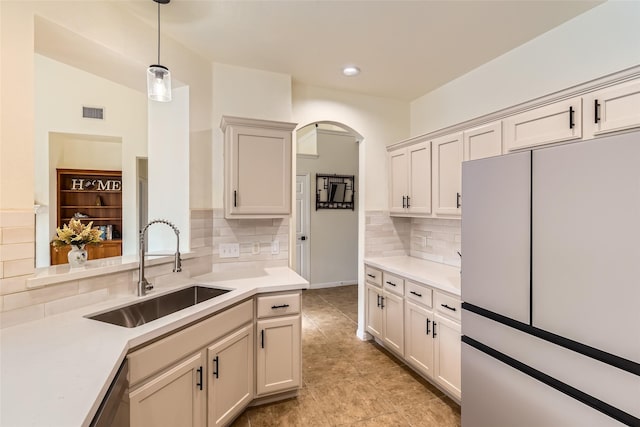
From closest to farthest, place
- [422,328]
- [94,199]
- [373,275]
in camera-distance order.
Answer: [422,328]
[373,275]
[94,199]

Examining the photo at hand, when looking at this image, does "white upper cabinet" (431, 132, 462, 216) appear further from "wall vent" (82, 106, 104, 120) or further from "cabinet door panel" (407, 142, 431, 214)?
"wall vent" (82, 106, 104, 120)

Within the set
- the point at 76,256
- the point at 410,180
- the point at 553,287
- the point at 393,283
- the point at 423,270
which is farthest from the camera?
the point at 410,180

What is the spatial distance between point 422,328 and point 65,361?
90.4 inches

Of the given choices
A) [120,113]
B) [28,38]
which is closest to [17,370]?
[28,38]

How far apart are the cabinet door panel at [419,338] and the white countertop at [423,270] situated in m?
0.25

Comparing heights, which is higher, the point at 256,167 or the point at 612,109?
the point at 612,109

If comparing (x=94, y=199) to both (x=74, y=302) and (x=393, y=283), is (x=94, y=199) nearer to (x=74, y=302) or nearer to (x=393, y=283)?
(x=74, y=302)

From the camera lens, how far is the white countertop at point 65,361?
800mm

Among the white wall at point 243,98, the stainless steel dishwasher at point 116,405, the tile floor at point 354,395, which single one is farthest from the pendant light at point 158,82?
the tile floor at point 354,395

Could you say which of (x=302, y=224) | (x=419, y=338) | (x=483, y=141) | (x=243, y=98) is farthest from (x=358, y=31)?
(x=302, y=224)

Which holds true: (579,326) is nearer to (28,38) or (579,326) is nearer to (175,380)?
(175,380)

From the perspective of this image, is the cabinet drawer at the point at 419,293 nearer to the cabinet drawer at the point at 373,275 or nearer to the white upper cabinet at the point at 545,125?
the cabinet drawer at the point at 373,275

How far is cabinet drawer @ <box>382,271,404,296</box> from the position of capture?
2.77 m

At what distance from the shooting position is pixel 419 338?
8.34 feet
